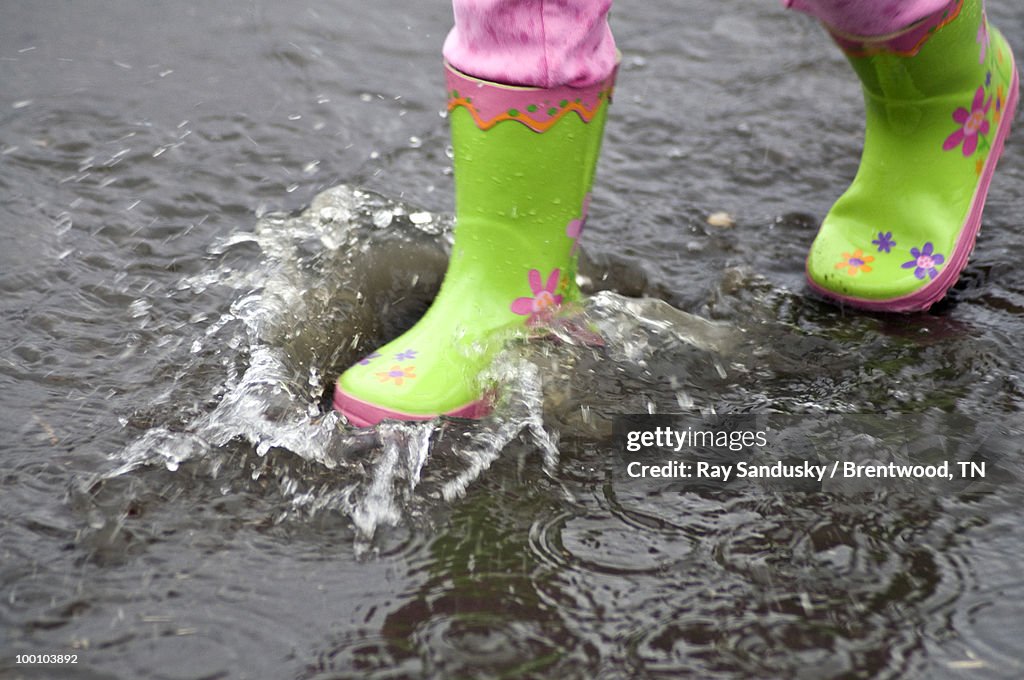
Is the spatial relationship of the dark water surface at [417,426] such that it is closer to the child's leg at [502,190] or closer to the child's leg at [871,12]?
the child's leg at [502,190]

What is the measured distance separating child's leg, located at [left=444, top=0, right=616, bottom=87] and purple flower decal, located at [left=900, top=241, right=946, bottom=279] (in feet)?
2.29

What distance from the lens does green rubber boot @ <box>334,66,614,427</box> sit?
1.56 meters

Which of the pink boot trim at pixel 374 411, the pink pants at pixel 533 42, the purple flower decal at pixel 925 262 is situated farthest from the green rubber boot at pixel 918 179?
the pink boot trim at pixel 374 411

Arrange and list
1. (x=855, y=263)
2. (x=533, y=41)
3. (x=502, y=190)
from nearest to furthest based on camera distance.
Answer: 1. (x=533, y=41)
2. (x=502, y=190)
3. (x=855, y=263)

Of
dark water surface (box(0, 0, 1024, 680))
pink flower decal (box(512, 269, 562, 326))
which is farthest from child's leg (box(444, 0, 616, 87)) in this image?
dark water surface (box(0, 0, 1024, 680))

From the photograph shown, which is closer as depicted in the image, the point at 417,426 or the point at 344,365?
the point at 417,426

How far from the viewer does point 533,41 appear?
4.91ft

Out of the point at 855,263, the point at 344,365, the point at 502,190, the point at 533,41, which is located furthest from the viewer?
the point at 855,263

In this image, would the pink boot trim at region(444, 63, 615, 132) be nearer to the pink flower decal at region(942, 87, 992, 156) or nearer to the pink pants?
the pink pants

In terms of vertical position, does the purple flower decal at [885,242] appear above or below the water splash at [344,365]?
above

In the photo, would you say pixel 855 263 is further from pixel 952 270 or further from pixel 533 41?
pixel 533 41

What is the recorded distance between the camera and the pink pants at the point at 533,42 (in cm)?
147

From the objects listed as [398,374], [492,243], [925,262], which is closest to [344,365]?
[398,374]

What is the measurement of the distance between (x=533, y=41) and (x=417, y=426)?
58cm
